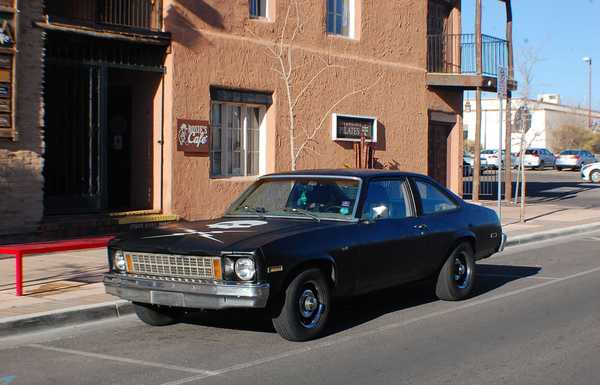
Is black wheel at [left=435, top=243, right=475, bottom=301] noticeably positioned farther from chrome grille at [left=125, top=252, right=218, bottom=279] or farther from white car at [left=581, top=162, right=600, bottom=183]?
white car at [left=581, top=162, right=600, bottom=183]

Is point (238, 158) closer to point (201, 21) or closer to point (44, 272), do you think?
point (201, 21)

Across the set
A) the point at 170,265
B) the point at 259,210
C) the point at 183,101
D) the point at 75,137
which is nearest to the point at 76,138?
the point at 75,137

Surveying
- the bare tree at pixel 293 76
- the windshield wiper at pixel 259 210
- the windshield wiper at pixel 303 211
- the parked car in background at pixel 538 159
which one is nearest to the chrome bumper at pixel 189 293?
the windshield wiper at pixel 303 211

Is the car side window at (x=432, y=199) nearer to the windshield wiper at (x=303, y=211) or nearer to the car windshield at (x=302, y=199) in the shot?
the car windshield at (x=302, y=199)

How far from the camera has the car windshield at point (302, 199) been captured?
848 cm

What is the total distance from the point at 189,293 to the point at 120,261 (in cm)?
100

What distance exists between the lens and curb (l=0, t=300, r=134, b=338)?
26.4ft

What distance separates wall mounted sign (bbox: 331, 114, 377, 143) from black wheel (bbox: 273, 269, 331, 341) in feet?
38.7

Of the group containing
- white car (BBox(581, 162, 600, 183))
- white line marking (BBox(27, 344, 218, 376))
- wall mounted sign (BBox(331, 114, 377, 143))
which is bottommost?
white line marking (BBox(27, 344, 218, 376))

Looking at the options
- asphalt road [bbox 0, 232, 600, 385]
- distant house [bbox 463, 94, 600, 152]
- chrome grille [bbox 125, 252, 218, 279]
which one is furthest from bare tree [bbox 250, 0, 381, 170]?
distant house [bbox 463, 94, 600, 152]

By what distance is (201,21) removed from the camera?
53.3 feet

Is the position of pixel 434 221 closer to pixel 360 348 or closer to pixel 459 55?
pixel 360 348

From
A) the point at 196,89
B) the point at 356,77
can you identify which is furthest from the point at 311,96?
the point at 196,89

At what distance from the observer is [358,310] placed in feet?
31.0
